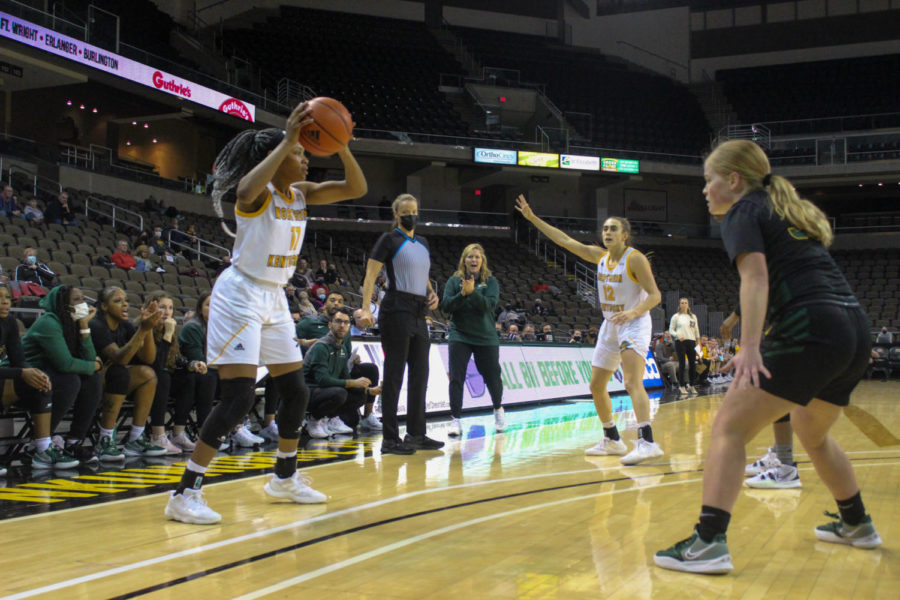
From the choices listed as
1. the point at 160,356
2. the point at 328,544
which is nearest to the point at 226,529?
the point at 328,544

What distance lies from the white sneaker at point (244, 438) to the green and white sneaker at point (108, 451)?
1.03 m

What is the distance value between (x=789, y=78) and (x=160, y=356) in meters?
33.0

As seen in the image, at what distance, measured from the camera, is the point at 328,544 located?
336cm

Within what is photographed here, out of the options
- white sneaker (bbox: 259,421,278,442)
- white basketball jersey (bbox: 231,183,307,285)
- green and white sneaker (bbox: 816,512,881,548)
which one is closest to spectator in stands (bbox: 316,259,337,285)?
white sneaker (bbox: 259,421,278,442)

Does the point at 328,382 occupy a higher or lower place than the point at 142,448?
higher

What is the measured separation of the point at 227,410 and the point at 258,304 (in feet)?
1.79

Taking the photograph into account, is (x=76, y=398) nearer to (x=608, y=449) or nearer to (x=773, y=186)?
(x=608, y=449)

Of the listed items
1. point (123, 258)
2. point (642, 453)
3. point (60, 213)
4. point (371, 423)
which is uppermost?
point (60, 213)

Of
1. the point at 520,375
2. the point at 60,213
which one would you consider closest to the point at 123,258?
the point at 60,213

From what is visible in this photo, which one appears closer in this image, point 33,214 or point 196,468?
point 196,468

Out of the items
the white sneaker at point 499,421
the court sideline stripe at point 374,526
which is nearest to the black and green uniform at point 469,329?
the white sneaker at point 499,421

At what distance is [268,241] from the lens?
4.04 m

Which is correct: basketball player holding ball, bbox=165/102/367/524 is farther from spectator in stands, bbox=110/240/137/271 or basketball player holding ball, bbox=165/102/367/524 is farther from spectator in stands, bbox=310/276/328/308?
spectator in stands, bbox=310/276/328/308

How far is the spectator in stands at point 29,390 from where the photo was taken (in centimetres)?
557
